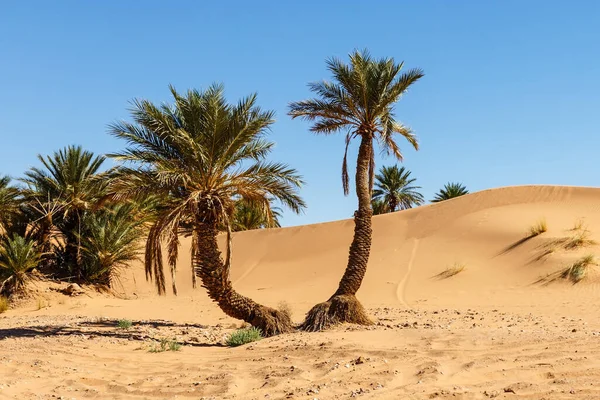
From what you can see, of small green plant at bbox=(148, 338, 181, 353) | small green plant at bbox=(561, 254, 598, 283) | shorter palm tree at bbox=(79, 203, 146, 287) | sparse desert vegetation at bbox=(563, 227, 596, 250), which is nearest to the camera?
small green plant at bbox=(148, 338, 181, 353)

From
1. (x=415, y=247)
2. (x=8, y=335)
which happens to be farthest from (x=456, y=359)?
(x=415, y=247)

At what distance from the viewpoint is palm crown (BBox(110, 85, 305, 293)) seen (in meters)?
12.8

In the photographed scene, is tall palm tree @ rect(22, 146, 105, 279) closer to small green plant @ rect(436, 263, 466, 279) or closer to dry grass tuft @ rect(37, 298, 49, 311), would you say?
dry grass tuft @ rect(37, 298, 49, 311)

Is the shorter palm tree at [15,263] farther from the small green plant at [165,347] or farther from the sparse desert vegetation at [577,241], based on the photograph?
the sparse desert vegetation at [577,241]

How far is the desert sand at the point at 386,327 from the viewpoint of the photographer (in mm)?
7727

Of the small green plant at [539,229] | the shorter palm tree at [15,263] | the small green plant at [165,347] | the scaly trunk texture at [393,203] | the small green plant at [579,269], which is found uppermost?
the scaly trunk texture at [393,203]

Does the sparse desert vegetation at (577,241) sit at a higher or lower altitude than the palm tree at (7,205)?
lower

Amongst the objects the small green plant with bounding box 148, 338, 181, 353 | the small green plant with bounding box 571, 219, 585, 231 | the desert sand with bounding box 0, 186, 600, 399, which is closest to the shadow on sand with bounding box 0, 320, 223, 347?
the desert sand with bounding box 0, 186, 600, 399

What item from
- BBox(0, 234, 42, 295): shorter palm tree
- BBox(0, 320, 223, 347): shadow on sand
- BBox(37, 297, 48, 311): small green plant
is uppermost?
BBox(0, 234, 42, 295): shorter palm tree

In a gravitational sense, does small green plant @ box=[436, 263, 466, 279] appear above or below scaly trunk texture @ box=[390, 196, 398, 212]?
below

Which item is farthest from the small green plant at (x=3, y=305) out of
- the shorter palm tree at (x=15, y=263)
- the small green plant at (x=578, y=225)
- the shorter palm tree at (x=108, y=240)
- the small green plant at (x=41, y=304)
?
the small green plant at (x=578, y=225)

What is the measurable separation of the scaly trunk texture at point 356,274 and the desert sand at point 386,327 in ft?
1.59

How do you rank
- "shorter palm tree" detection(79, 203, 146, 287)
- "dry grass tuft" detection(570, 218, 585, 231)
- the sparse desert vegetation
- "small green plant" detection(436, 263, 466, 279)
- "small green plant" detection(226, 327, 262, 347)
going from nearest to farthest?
1. "small green plant" detection(226, 327, 262, 347)
2. "shorter palm tree" detection(79, 203, 146, 287)
3. the sparse desert vegetation
4. "small green plant" detection(436, 263, 466, 279)
5. "dry grass tuft" detection(570, 218, 585, 231)

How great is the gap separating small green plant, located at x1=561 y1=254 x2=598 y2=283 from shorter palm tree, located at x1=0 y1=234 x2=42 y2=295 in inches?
684
